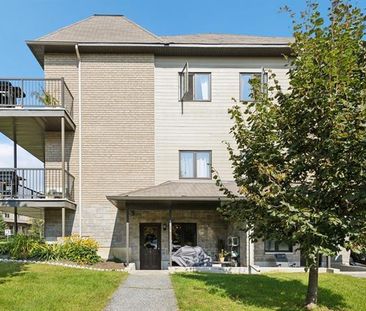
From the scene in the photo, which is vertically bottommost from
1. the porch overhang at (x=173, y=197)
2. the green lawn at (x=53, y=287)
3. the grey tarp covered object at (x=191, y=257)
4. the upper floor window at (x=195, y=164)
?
the grey tarp covered object at (x=191, y=257)

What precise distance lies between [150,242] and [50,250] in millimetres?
4280

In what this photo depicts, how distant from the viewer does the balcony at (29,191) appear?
14.7 meters

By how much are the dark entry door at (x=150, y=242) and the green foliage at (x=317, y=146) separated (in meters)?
8.98

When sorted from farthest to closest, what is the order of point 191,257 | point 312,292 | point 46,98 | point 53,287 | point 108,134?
point 108,134 < point 46,98 < point 191,257 < point 53,287 < point 312,292

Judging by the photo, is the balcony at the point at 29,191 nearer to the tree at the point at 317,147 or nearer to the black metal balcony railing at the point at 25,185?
the black metal balcony railing at the point at 25,185

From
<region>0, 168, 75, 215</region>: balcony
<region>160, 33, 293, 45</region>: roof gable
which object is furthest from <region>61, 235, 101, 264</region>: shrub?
<region>160, 33, 293, 45</region>: roof gable

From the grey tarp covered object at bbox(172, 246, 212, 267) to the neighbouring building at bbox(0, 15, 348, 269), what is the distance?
1.17 meters

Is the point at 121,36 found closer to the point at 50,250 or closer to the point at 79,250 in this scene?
the point at 79,250

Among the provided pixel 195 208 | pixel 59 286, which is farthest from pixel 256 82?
pixel 195 208

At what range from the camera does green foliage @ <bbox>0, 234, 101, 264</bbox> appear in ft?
45.5

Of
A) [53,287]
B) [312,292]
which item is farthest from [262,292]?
[53,287]

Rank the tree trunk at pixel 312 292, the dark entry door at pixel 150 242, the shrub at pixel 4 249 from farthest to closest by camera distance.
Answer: the dark entry door at pixel 150 242, the shrub at pixel 4 249, the tree trunk at pixel 312 292

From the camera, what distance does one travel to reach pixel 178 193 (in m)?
14.9

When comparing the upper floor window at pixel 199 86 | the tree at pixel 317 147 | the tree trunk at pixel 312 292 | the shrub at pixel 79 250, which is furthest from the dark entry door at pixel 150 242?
the tree trunk at pixel 312 292
